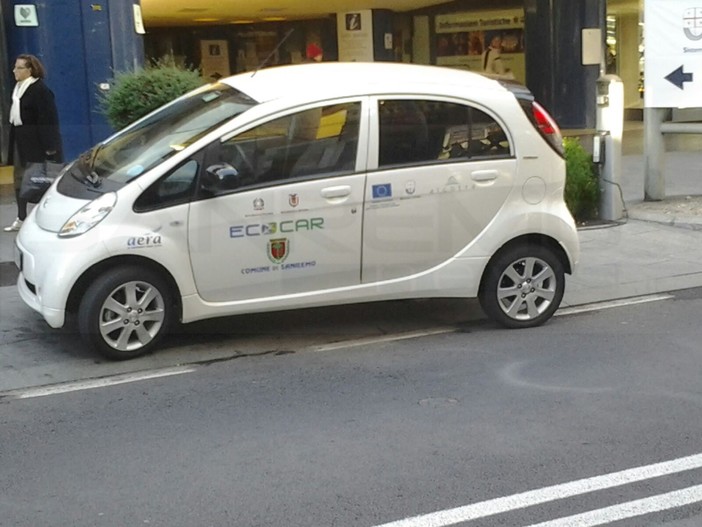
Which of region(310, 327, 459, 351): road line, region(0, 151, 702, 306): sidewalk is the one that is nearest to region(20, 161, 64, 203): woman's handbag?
region(0, 151, 702, 306): sidewalk

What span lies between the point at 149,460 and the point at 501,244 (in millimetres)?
3296

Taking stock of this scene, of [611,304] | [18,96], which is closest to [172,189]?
Answer: [611,304]

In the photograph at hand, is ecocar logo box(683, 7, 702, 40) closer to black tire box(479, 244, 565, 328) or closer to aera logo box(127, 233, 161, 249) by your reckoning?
black tire box(479, 244, 565, 328)

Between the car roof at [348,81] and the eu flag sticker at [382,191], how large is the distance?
2.17ft

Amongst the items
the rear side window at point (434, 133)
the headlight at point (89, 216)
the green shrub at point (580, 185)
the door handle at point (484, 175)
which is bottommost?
the green shrub at point (580, 185)

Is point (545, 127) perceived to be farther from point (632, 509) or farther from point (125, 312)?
point (632, 509)

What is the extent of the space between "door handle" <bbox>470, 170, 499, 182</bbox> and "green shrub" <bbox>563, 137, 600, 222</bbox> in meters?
4.14

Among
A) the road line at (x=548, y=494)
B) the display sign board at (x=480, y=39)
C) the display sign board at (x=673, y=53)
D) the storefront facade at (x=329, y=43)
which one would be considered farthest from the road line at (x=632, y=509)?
the display sign board at (x=480, y=39)

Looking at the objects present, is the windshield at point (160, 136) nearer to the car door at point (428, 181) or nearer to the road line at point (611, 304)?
the car door at point (428, 181)

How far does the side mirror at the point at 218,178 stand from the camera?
6.81m

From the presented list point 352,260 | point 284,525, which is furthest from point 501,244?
point 284,525

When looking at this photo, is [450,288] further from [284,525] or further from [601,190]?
[601,190]

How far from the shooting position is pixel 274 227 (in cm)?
696

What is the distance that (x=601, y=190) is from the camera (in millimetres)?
11711
